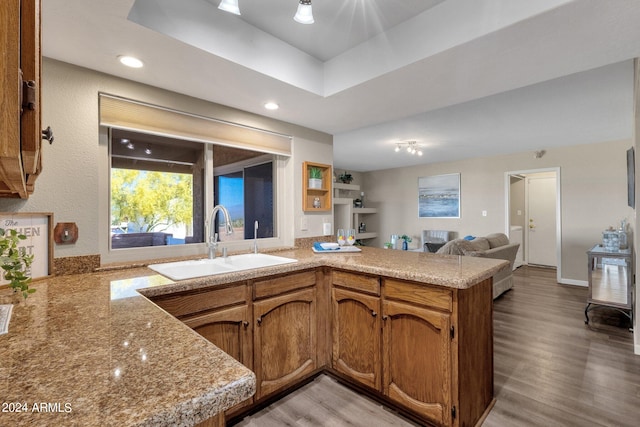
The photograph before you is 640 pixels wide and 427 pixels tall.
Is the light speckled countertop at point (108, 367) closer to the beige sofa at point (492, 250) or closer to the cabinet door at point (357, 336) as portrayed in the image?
the cabinet door at point (357, 336)

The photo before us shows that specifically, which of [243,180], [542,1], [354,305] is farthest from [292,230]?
[542,1]

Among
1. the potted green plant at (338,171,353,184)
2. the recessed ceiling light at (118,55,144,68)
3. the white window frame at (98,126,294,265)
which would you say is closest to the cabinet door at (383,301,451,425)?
the white window frame at (98,126,294,265)

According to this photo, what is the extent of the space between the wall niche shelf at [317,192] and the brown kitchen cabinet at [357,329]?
1.01 m

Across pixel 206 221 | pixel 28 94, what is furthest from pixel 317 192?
pixel 28 94

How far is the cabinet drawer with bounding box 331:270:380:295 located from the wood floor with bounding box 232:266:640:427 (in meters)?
0.72

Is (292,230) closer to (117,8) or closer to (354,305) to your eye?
(354,305)

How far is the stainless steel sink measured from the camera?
6.04 feet

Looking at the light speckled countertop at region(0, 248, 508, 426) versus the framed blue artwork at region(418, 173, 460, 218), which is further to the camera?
the framed blue artwork at region(418, 173, 460, 218)

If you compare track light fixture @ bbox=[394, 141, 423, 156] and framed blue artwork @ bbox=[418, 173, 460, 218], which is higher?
track light fixture @ bbox=[394, 141, 423, 156]

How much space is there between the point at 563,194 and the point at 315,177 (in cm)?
469

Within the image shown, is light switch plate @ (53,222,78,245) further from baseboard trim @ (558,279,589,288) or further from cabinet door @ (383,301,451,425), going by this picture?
baseboard trim @ (558,279,589,288)

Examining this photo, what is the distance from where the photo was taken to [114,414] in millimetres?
492

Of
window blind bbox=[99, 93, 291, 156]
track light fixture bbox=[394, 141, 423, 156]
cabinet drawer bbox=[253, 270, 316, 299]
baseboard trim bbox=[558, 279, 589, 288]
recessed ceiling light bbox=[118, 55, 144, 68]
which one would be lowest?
baseboard trim bbox=[558, 279, 589, 288]

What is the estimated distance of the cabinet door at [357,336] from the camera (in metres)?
1.82
